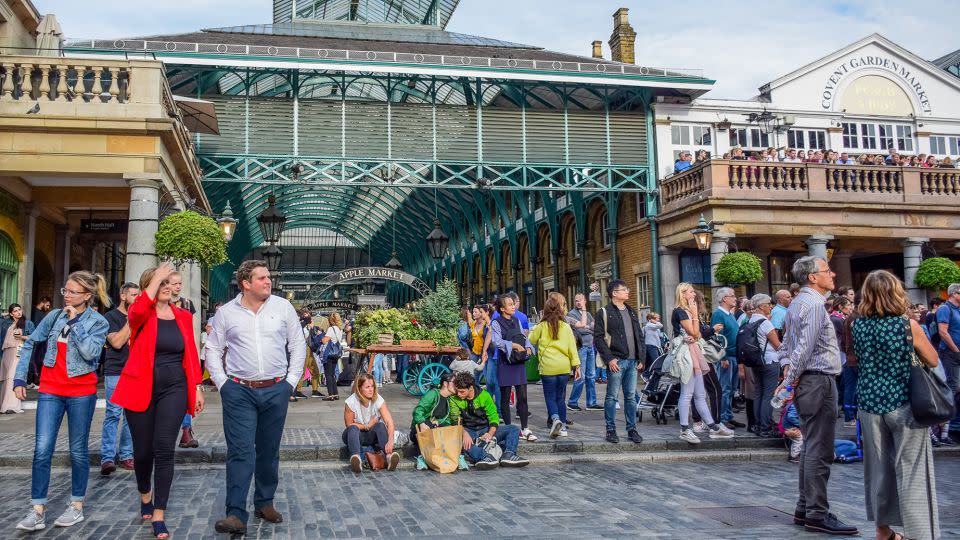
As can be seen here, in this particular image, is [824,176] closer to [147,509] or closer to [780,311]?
[780,311]

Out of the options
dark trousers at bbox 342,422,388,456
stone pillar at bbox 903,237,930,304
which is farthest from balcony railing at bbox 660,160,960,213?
dark trousers at bbox 342,422,388,456

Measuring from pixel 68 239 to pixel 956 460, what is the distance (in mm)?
18686

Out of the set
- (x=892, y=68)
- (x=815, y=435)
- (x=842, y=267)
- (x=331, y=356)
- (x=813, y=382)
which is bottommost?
(x=815, y=435)

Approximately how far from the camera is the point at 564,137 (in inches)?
864

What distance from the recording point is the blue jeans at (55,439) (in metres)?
5.43

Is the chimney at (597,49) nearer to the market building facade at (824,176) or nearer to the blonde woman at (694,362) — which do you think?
the market building facade at (824,176)

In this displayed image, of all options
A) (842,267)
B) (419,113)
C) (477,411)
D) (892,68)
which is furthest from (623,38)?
(477,411)

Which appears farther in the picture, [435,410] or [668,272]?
[668,272]

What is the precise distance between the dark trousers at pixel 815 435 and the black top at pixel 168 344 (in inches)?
174

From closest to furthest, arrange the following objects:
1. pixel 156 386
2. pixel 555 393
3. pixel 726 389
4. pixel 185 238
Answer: pixel 156 386 < pixel 555 393 < pixel 726 389 < pixel 185 238

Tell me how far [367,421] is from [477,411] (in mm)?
1162

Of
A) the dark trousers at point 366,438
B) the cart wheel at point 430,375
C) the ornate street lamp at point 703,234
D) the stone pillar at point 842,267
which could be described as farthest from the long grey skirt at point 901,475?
the stone pillar at point 842,267

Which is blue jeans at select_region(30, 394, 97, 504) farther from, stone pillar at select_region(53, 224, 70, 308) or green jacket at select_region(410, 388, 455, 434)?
stone pillar at select_region(53, 224, 70, 308)

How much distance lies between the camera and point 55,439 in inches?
218
